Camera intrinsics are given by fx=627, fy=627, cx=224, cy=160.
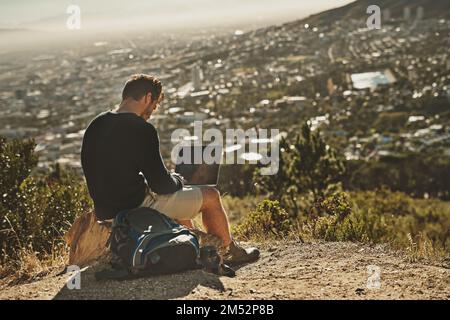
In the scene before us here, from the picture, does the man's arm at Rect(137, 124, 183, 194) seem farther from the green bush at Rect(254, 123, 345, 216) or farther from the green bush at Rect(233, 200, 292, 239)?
the green bush at Rect(254, 123, 345, 216)

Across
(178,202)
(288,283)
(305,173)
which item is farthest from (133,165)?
(305,173)

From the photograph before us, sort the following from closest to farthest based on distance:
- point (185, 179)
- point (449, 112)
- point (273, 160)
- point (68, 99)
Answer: point (185, 179)
point (273, 160)
point (449, 112)
point (68, 99)

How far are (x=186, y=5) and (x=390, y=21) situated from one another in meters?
68.1

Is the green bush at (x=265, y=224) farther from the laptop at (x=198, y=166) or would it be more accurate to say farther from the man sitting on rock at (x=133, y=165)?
the man sitting on rock at (x=133, y=165)

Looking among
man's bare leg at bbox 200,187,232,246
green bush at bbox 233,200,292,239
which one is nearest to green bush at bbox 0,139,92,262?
→ green bush at bbox 233,200,292,239

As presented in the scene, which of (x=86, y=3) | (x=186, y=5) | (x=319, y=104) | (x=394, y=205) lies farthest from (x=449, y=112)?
(x=86, y=3)

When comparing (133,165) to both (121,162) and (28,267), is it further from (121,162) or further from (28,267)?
(28,267)

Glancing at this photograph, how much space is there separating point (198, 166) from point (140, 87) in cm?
72

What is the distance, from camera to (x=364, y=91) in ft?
207

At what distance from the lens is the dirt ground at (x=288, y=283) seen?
295 centimetres

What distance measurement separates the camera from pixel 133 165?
3.28 m

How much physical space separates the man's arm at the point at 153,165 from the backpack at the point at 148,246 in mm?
147
